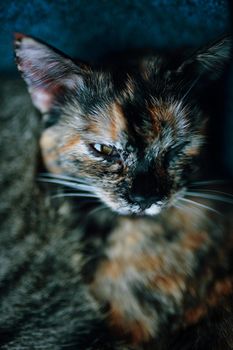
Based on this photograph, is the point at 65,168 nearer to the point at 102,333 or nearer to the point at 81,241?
the point at 81,241

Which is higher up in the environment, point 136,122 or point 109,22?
point 109,22

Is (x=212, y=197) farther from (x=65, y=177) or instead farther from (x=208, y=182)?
(x=65, y=177)

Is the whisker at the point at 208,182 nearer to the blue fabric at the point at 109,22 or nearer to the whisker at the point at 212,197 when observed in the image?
the whisker at the point at 212,197

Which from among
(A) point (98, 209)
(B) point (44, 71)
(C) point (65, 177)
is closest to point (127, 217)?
(A) point (98, 209)

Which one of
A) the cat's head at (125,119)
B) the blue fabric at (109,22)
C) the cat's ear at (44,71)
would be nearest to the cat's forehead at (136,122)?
the cat's head at (125,119)

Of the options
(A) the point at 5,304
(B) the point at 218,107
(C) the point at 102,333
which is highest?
(B) the point at 218,107

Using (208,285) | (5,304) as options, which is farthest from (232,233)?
(5,304)
